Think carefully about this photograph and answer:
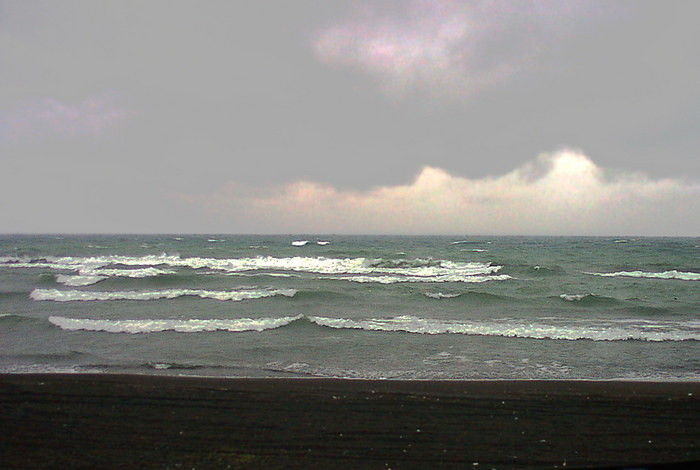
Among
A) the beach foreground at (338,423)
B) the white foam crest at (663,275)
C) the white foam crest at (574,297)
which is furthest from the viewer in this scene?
the white foam crest at (663,275)

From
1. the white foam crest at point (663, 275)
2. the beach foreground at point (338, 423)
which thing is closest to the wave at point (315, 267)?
the white foam crest at point (663, 275)

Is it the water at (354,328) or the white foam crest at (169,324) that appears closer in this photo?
the water at (354,328)

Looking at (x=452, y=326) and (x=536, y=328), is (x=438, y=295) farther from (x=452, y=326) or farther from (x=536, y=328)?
(x=536, y=328)

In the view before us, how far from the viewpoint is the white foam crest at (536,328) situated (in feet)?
35.4

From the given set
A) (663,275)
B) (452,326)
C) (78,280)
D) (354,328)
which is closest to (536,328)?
(452,326)

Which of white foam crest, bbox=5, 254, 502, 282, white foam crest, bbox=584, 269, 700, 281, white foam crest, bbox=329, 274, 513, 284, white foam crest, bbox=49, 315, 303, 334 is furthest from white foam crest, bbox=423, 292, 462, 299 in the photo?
white foam crest, bbox=584, 269, 700, 281

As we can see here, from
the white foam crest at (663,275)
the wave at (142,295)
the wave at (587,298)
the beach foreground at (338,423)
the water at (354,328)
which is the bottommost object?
the wave at (142,295)

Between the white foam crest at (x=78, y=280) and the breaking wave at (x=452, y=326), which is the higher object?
the breaking wave at (x=452, y=326)

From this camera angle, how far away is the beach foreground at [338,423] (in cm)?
413

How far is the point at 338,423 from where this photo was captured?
491cm

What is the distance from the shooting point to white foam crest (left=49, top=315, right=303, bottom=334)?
11.5 m

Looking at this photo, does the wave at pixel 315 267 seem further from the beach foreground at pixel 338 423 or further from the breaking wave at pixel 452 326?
the beach foreground at pixel 338 423

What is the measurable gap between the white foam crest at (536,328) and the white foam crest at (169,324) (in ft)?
4.40

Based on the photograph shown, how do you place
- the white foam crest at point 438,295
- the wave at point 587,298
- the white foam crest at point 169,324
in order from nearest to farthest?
the white foam crest at point 169,324 < the wave at point 587,298 < the white foam crest at point 438,295
